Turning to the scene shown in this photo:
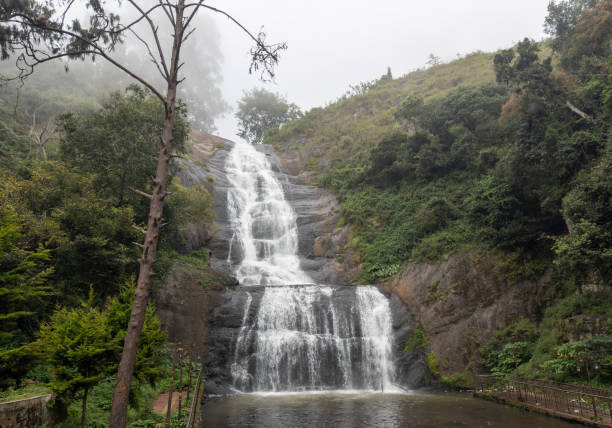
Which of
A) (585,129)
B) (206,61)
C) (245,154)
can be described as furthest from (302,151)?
(206,61)

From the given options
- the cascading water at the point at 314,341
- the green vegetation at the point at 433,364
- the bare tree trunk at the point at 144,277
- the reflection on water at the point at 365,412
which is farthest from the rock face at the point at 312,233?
the bare tree trunk at the point at 144,277

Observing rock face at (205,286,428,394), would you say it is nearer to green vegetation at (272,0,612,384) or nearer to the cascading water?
the cascading water

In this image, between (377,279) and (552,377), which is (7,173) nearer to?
(377,279)

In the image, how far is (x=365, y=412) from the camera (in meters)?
14.8

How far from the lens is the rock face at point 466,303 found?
20859 mm

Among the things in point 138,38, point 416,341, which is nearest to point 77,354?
point 138,38

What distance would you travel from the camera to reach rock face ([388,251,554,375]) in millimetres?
20859

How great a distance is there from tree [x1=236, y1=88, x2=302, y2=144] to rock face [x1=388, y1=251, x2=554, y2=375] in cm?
6084

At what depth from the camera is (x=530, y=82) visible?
78.8ft

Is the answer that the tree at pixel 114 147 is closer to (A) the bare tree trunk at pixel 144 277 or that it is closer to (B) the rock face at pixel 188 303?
(B) the rock face at pixel 188 303

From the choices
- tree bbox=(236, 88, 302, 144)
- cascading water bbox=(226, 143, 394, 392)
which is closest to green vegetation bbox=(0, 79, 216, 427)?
cascading water bbox=(226, 143, 394, 392)

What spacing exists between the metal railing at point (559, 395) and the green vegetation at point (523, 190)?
1.13m

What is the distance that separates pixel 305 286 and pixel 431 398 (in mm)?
10512

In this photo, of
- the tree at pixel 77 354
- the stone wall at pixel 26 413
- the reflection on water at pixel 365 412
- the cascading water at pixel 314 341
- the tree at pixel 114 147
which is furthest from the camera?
the tree at pixel 114 147
